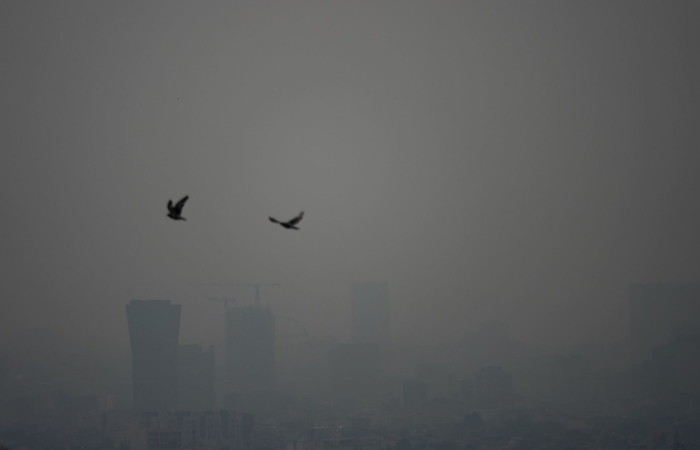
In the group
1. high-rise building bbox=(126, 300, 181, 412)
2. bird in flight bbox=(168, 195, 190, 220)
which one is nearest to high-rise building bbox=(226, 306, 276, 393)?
high-rise building bbox=(126, 300, 181, 412)

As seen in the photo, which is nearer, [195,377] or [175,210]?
[175,210]

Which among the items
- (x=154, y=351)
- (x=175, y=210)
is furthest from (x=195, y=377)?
(x=175, y=210)

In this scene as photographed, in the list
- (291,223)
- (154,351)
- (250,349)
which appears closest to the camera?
(291,223)

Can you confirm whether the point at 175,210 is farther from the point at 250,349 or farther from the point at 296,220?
the point at 250,349

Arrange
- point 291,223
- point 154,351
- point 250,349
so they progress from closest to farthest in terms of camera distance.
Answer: point 291,223
point 154,351
point 250,349

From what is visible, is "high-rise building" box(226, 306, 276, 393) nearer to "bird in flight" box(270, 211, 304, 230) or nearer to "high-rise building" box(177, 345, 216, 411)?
"high-rise building" box(177, 345, 216, 411)

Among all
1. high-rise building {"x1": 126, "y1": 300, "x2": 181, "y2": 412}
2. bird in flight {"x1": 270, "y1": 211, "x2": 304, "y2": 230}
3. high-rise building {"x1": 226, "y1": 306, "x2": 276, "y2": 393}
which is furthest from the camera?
high-rise building {"x1": 226, "y1": 306, "x2": 276, "y2": 393}
